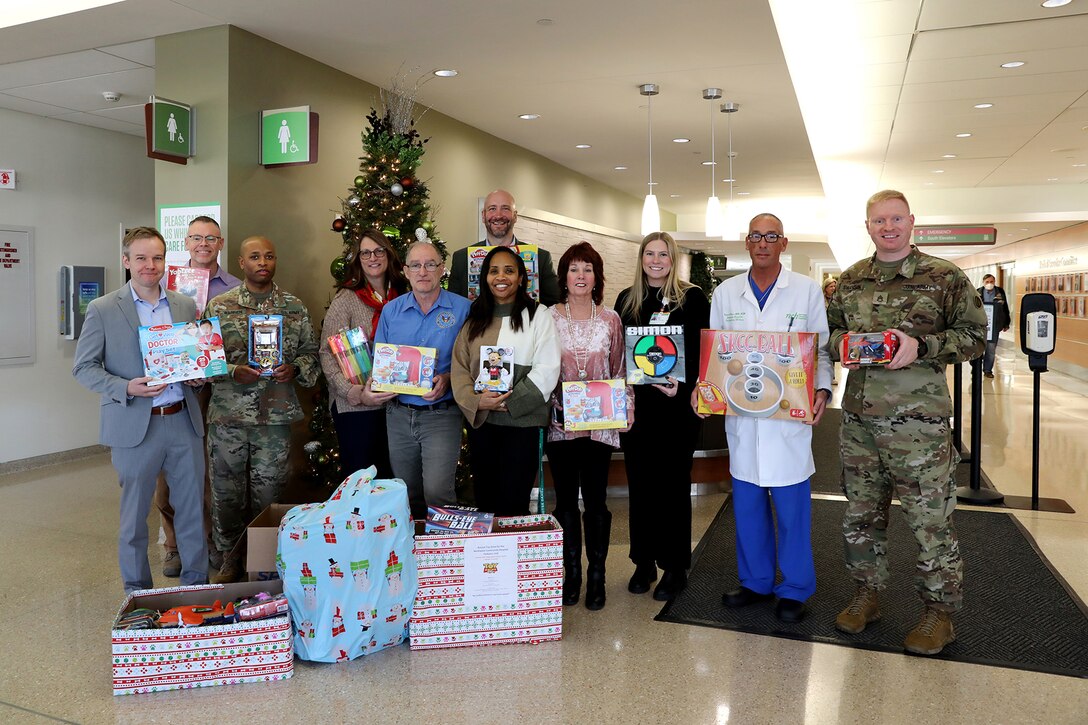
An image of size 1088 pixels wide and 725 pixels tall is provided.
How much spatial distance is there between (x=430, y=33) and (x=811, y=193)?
10151 mm

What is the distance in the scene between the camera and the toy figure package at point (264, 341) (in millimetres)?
3814

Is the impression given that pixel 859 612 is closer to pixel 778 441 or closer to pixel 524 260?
pixel 778 441

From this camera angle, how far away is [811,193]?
1385cm

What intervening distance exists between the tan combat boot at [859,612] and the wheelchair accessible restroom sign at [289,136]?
390 centimetres

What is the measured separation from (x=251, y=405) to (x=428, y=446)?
0.93 meters

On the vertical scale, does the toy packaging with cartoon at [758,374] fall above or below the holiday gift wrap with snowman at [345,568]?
above

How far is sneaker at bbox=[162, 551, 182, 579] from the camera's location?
14.4 feet

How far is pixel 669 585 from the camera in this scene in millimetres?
3967

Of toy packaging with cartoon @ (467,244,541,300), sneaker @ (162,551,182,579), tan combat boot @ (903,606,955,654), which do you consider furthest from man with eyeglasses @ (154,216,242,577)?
tan combat boot @ (903,606,955,654)

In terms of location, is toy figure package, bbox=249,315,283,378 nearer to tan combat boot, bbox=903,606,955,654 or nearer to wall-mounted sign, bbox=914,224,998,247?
tan combat boot, bbox=903,606,955,654

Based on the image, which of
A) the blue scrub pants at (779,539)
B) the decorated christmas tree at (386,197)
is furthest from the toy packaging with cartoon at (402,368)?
the decorated christmas tree at (386,197)

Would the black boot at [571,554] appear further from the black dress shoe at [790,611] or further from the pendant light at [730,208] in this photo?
the pendant light at [730,208]

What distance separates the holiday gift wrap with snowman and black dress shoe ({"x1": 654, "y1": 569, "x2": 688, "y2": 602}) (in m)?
1.30

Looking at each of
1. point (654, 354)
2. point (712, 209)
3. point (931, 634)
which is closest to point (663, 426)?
point (654, 354)
